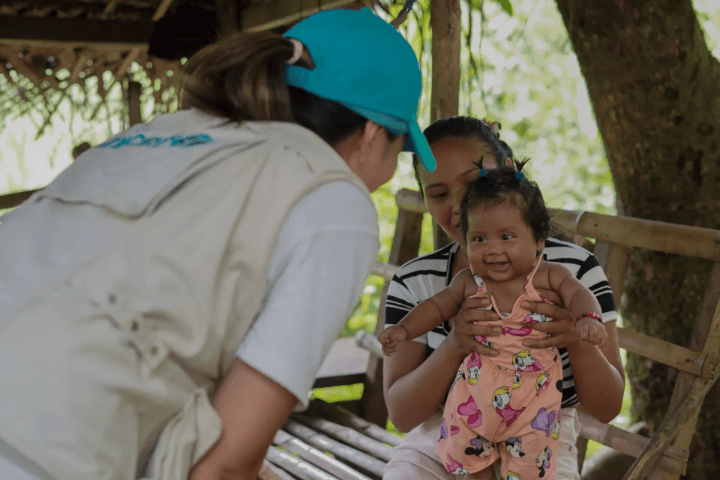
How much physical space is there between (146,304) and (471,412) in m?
1.10

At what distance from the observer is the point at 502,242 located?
184 centimetres

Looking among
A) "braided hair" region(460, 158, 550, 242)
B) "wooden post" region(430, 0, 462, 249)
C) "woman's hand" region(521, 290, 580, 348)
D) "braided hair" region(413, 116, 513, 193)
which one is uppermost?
"wooden post" region(430, 0, 462, 249)

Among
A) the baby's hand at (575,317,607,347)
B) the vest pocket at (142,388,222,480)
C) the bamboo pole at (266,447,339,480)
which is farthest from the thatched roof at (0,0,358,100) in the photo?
the vest pocket at (142,388,222,480)

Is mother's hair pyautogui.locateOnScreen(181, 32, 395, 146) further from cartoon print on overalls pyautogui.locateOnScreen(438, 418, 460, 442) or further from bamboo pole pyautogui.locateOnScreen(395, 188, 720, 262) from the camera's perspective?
bamboo pole pyautogui.locateOnScreen(395, 188, 720, 262)

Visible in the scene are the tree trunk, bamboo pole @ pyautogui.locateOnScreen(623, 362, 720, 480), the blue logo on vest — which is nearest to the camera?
the blue logo on vest

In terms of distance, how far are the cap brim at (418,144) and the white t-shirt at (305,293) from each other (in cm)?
37

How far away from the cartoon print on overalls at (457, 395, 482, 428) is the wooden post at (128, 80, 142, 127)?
3.19 meters

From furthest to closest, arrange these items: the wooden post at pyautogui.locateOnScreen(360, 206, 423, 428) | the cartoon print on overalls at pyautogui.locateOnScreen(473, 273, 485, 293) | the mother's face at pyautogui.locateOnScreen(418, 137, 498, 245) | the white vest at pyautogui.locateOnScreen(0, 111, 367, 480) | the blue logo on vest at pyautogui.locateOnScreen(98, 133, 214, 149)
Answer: the wooden post at pyautogui.locateOnScreen(360, 206, 423, 428) → the mother's face at pyautogui.locateOnScreen(418, 137, 498, 245) → the cartoon print on overalls at pyautogui.locateOnScreen(473, 273, 485, 293) → the blue logo on vest at pyautogui.locateOnScreen(98, 133, 214, 149) → the white vest at pyautogui.locateOnScreen(0, 111, 367, 480)

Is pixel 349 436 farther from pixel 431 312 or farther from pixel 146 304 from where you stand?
pixel 146 304

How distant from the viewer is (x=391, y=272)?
3371 mm

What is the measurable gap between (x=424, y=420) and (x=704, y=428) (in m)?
1.83

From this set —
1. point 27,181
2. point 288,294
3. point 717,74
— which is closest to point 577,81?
point 717,74

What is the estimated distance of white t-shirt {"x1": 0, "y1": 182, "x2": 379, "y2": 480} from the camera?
39.7 inches

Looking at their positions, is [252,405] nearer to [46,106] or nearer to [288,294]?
[288,294]
